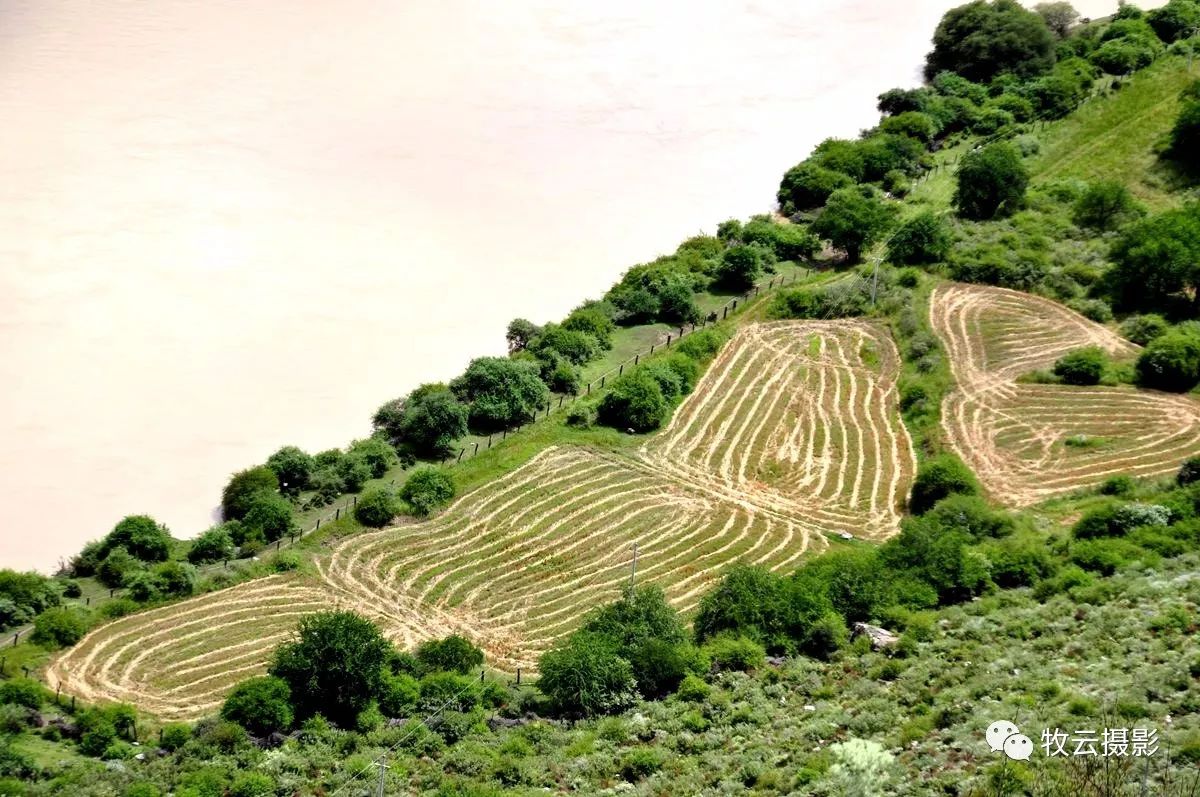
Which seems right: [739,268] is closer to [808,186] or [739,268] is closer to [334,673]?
[808,186]

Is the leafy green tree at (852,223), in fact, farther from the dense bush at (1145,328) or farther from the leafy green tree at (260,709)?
the leafy green tree at (260,709)

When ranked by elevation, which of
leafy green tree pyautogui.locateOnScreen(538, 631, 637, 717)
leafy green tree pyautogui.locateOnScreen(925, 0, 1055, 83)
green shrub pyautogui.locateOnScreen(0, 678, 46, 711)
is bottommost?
leafy green tree pyautogui.locateOnScreen(538, 631, 637, 717)

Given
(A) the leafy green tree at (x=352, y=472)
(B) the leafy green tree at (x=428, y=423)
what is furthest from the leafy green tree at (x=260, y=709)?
(B) the leafy green tree at (x=428, y=423)

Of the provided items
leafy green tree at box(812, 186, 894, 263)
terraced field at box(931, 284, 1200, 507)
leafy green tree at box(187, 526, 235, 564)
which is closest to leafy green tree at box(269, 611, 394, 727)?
leafy green tree at box(187, 526, 235, 564)

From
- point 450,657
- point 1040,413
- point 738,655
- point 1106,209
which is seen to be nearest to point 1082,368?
point 1040,413

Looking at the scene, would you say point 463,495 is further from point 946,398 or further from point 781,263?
point 781,263

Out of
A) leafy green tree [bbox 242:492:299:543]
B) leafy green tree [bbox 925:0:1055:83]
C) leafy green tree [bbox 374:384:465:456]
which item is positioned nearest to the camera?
leafy green tree [bbox 242:492:299:543]

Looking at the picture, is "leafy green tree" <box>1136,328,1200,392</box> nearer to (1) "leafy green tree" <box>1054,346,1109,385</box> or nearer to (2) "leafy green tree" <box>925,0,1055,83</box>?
(1) "leafy green tree" <box>1054,346,1109,385</box>
